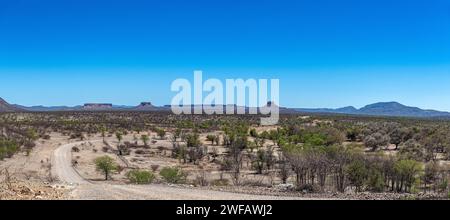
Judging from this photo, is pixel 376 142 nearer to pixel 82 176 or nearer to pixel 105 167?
pixel 105 167

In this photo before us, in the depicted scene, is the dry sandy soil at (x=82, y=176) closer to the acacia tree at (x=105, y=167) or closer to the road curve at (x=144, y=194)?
the road curve at (x=144, y=194)

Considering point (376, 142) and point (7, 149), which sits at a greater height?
point (376, 142)

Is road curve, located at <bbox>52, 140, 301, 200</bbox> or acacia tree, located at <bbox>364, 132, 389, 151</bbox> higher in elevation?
road curve, located at <bbox>52, 140, 301, 200</bbox>

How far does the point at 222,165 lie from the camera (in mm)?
39938

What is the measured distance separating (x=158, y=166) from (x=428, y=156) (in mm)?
22378

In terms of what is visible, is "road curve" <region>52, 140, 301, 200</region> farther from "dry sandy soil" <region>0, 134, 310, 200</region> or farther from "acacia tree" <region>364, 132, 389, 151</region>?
"acacia tree" <region>364, 132, 389, 151</region>

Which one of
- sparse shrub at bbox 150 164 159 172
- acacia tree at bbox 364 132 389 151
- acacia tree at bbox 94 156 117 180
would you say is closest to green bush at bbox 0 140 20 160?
acacia tree at bbox 94 156 117 180

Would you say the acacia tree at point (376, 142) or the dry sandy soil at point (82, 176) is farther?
the acacia tree at point (376, 142)

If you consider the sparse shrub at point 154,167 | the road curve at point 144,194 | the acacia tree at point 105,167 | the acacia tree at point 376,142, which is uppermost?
the road curve at point 144,194

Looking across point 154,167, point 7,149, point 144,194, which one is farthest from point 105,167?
point 144,194

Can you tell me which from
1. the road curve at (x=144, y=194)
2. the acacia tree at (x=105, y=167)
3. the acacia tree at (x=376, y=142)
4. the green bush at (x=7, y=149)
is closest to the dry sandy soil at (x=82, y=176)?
the road curve at (x=144, y=194)

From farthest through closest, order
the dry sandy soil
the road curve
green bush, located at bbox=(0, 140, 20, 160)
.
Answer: green bush, located at bbox=(0, 140, 20, 160) < the dry sandy soil < the road curve
